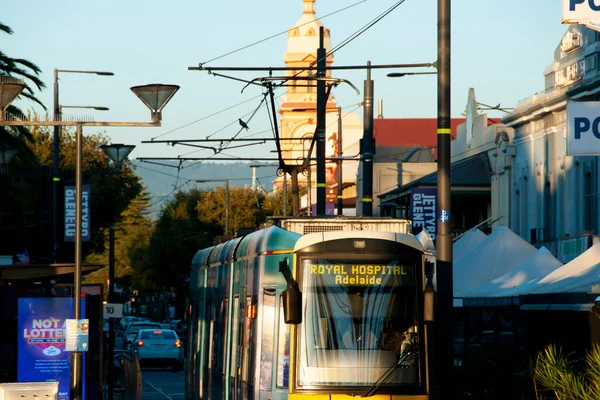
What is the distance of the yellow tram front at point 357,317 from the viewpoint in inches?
604

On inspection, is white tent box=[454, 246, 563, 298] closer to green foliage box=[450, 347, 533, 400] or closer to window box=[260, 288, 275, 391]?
green foliage box=[450, 347, 533, 400]

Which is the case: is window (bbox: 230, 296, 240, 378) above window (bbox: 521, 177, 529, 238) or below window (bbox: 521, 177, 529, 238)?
below

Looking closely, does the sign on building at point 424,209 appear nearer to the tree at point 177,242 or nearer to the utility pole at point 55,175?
the utility pole at point 55,175

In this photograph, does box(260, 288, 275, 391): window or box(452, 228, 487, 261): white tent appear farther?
box(452, 228, 487, 261): white tent

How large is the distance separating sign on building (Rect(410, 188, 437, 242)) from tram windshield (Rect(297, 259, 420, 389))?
2293cm

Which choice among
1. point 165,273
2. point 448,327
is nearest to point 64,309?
point 448,327

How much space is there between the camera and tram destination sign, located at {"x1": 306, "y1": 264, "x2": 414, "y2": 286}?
15.7m

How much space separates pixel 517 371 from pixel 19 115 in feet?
68.7

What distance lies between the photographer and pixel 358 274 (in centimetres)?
1573

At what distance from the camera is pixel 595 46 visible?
34.4 meters

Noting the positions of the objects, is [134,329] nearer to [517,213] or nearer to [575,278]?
[517,213]

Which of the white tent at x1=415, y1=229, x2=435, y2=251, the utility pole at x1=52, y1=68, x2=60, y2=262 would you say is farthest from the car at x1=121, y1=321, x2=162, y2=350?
the white tent at x1=415, y1=229, x2=435, y2=251

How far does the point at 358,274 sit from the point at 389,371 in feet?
4.06

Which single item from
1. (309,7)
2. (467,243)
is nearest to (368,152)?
(467,243)
